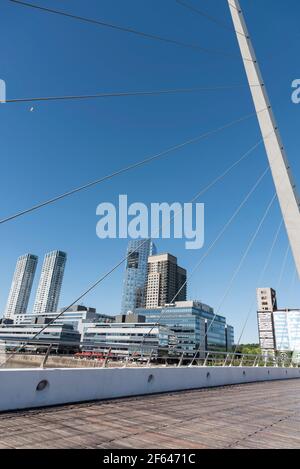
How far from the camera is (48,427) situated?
5.08 metres

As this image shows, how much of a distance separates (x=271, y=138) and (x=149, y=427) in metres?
12.7

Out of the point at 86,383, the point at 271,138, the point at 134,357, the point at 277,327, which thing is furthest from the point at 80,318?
the point at 86,383

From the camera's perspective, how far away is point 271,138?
13586mm

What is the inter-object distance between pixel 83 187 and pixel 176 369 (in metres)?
7.66

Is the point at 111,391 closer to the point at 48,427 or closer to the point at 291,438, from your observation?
the point at 48,427

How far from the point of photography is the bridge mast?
12.5 metres

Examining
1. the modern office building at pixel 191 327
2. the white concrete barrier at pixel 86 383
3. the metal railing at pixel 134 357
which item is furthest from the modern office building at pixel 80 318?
the white concrete barrier at pixel 86 383

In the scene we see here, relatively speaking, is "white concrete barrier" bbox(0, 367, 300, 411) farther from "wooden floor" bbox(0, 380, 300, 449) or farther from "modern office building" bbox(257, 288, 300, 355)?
"modern office building" bbox(257, 288, 300, 355)

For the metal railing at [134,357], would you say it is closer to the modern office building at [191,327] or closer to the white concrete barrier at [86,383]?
the white concrete barrier at [86,383]

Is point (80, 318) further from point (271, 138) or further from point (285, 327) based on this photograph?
point (271, 138)

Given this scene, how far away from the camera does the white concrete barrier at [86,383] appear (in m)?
6.32

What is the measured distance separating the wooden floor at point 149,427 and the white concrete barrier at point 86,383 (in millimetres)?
423

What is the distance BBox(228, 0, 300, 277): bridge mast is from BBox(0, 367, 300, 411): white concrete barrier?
646 cm
